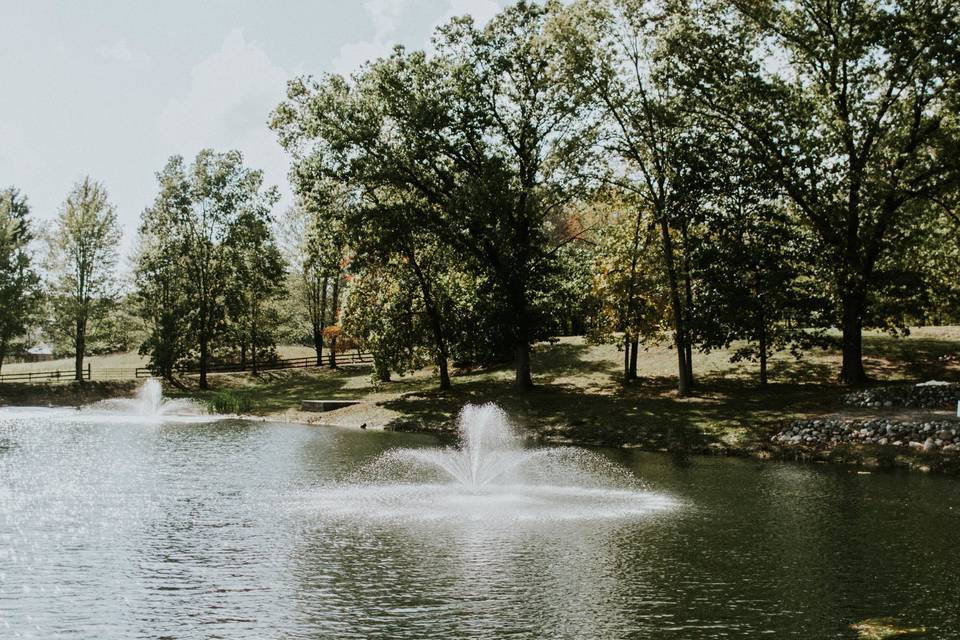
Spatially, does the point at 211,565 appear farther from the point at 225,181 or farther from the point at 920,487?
the point at 225,181

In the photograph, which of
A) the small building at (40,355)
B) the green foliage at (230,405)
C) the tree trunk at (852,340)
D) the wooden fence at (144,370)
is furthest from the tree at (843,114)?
the small building at (40,355)

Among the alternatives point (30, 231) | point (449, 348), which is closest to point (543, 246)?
point (449, 348)

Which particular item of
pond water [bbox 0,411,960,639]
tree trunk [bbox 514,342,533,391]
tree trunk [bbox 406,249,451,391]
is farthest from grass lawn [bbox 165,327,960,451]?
pond water [bbox 0,411,960,639]

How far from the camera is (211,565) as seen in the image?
1383 cm

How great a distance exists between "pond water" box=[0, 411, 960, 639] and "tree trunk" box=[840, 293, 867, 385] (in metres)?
12.4

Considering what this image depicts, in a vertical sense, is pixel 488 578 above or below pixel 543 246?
below

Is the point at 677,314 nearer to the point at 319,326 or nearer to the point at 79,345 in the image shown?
the point at 319,326

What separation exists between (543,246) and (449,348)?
9573mm

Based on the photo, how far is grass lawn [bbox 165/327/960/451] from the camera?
32.0 m

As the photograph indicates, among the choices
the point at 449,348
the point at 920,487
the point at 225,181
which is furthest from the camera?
the point at 225,181

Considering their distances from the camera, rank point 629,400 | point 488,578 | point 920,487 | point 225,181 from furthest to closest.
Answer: point 225,181 < point 629,400 < point 920,487 < point 488,578

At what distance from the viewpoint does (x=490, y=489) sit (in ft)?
72.2

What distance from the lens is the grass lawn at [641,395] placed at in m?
32.0

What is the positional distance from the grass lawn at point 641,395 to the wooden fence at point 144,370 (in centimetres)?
1183
